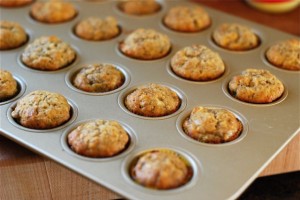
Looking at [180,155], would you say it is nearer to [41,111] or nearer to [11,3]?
[41,111]

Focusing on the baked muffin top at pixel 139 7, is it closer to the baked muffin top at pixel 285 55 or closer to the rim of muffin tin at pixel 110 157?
the baked muffin top at pixel 285 55

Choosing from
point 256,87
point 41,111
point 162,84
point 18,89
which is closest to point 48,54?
point 18,89

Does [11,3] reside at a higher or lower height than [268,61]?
higher

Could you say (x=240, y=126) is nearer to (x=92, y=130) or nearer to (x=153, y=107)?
(x=153, y=107)

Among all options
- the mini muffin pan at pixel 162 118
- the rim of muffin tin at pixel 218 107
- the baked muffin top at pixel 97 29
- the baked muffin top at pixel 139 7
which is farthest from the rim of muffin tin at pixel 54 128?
A: the baked muffin top at pixel 139 7

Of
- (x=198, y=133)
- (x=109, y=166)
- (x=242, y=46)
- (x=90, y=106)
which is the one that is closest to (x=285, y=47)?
(x=242, y=46)

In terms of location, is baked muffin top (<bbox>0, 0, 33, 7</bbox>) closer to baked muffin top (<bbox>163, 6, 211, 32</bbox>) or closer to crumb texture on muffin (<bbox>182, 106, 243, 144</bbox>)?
baked muffin top (<bbox>163, 6, 211, 32</bbox>)
